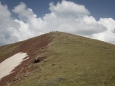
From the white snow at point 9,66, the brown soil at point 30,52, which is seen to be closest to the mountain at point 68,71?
the brown soil at point 30,52

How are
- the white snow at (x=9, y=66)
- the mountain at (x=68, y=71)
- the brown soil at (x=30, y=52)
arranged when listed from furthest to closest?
the white snow at (x=9, y=66) → the brown soil at (x=30, y=52) → the mountain at (x=68, y=71)

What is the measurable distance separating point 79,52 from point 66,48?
5.16m

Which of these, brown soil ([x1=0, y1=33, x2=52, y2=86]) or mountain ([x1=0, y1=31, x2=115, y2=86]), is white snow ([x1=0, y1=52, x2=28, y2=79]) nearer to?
brown soil ([x1=0, y1=33, x2=52, y2=86])

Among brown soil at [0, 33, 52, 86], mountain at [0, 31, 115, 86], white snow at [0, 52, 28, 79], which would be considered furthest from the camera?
white snow at [0, 52, 28, 79]

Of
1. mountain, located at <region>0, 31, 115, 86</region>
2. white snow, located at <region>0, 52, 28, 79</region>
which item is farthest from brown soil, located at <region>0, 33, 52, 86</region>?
white snow, located at <region>0, 52, 28, 79</region>

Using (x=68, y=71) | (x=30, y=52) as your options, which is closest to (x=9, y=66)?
(x=30, y=52)

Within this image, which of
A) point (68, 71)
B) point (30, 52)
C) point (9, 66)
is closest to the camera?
point (68, 71)

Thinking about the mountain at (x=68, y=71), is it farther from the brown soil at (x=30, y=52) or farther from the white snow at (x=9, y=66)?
the white snow at (x=9, y=66)

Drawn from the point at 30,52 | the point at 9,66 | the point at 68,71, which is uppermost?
the point at 30,52

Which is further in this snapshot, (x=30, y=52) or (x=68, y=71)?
(x=30, y=52)

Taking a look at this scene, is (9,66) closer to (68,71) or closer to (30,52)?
(30,52)

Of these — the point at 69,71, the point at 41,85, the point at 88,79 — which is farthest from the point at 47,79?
the point at 88,79

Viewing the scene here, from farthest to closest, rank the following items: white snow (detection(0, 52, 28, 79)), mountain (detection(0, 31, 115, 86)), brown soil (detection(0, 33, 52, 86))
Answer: white snow (detection(0, 52, 28, 79))
brown soil (detection(0, 33, 52, 86))
mountain (detection(0, 31, 115, 86))

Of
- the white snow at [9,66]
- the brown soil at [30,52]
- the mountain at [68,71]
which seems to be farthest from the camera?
the white snow at [9,66]
